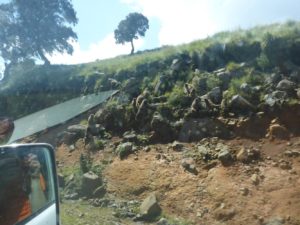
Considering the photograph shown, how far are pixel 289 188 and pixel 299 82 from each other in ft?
14.9

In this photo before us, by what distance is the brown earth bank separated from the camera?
33.3 ft

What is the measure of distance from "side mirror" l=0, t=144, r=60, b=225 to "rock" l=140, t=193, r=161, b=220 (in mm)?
6753

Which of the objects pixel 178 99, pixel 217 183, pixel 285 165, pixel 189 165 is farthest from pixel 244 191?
pixel 178 99

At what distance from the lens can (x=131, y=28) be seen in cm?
4350

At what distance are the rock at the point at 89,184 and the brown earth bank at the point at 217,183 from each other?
308mm

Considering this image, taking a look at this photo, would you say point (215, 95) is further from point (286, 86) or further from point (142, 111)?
point (142, 111)

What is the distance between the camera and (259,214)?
32.7 feet

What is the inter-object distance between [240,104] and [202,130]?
1301 mm

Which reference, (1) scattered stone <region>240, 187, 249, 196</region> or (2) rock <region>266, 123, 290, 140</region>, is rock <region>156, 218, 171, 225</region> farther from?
(2) rock <region>266, 123, 290, 140</region>

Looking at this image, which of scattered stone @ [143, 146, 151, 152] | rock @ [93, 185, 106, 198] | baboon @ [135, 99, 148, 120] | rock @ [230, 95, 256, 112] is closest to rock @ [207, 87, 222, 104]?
rock @ [230, 95, 256, 112]

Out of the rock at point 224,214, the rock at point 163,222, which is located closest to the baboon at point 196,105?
the rock at point 224,214

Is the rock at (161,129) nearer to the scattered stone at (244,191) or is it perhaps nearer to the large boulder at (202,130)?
the large boulder at (202,130)

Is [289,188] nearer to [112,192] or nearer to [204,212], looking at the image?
[204,212]

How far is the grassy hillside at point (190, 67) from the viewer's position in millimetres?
15656
